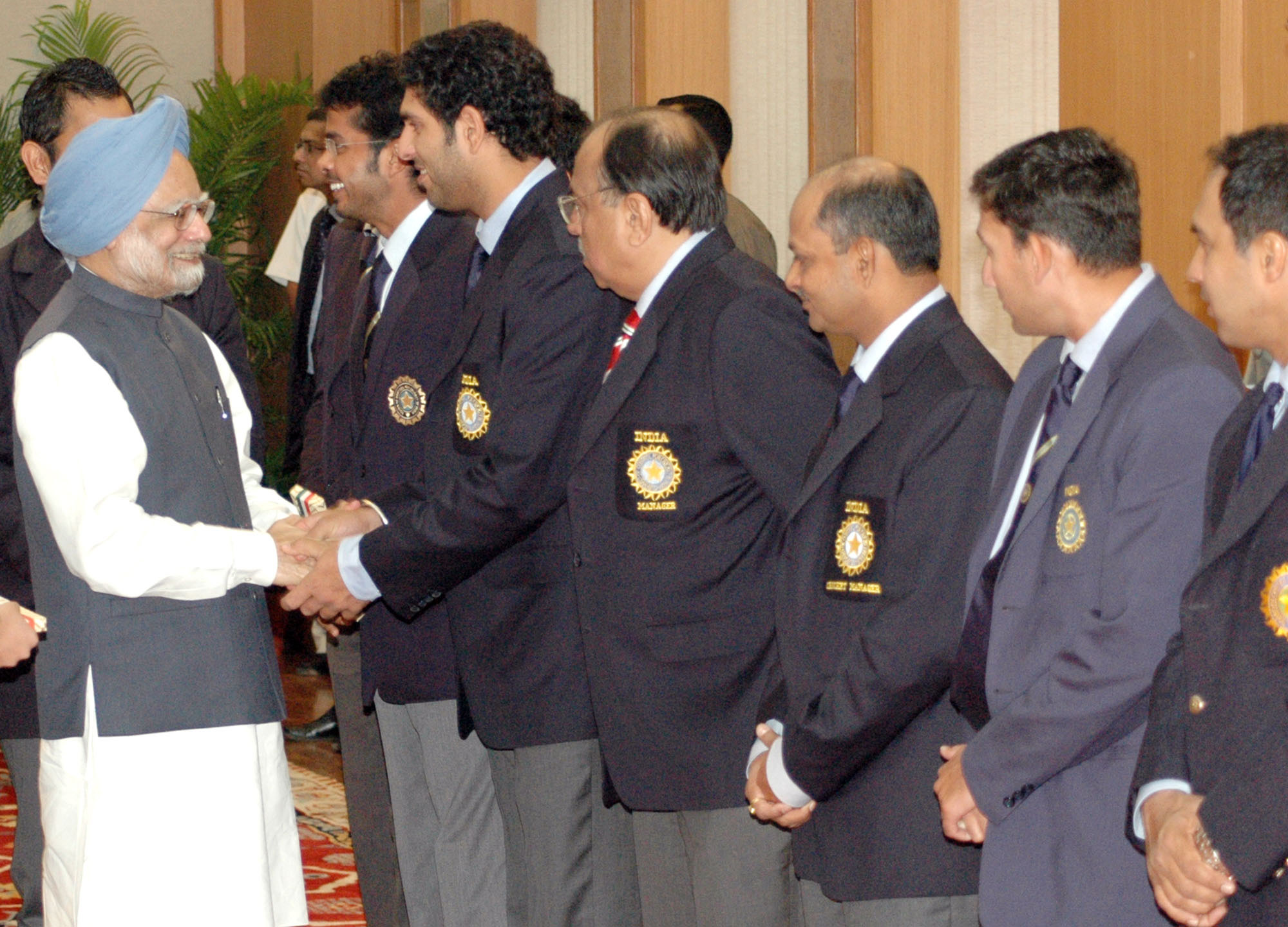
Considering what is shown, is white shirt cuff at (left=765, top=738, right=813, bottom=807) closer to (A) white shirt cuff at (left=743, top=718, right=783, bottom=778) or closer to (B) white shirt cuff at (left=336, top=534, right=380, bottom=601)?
(A) white shirt cuff at (left=743, top=718, right=783, bottom=778)

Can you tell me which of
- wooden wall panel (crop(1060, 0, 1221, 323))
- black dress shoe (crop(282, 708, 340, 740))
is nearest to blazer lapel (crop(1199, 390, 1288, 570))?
wooden wall panel (crop(1060, 0, 1221, 323))

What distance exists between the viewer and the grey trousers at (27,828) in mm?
3361

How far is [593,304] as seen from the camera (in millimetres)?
2807

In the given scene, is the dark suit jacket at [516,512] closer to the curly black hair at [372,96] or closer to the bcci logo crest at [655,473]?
the bcci logo crest at [655,473]

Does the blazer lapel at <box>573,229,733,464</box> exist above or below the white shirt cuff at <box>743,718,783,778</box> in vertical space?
above

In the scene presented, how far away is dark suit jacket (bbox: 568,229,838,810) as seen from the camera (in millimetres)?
2398

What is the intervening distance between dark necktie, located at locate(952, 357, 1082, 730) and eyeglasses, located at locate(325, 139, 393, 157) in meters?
1.88

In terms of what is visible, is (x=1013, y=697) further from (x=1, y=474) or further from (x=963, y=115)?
(x=1, y=474)

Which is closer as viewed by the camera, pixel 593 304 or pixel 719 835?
pixel 719 835

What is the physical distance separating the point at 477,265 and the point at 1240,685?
6.09ft

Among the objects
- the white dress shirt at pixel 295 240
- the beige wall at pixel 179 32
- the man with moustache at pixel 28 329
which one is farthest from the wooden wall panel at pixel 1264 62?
the beige wall at pixel 179 32

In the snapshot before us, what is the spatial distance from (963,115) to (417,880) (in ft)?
7.27

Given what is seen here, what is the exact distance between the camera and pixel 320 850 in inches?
175

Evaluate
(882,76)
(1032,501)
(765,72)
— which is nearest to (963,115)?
(882,76)
